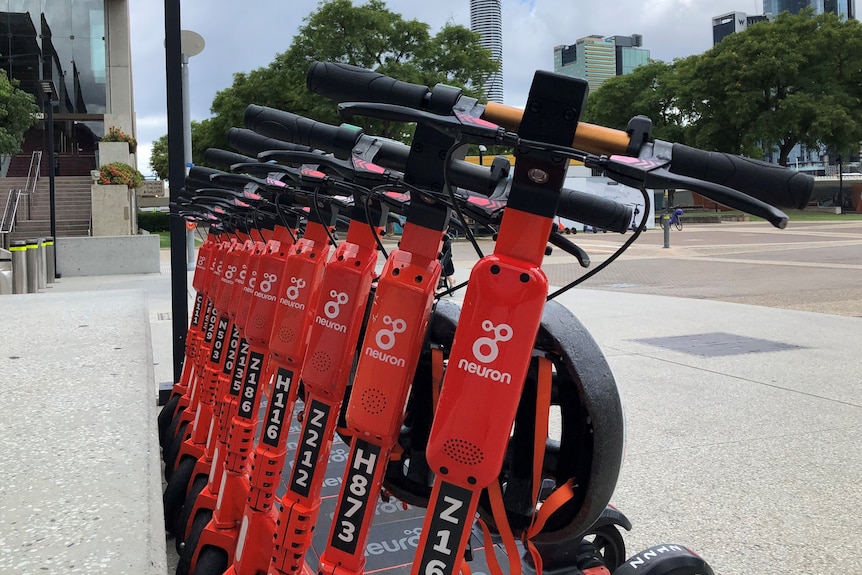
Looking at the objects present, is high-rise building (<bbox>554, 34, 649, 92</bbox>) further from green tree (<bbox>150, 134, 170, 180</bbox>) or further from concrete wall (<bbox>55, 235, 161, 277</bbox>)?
green tree (<bbox>150, 134, 170, 180</bbox>)

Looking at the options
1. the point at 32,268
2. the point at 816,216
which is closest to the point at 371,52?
the point at 32,268

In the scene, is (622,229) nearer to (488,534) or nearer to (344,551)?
(488,534)

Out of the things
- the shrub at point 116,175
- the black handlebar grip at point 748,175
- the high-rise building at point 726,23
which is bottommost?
the black handlebar grip at point 748,175

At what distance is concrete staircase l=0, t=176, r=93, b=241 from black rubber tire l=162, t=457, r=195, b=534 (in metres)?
19.9

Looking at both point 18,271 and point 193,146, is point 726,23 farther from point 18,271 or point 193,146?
point 18,271

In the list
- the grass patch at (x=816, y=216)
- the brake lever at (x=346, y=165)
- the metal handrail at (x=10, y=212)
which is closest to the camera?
the brake lever at (x=346, y=165)

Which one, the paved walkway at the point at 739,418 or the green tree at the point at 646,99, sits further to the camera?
the green tree at the point at 646,99

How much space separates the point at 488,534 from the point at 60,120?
3660 cm

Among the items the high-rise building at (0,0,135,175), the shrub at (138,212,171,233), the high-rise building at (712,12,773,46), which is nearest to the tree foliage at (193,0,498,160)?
the high-rise building at (0,0,135,175)

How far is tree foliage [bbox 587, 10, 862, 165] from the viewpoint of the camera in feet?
133

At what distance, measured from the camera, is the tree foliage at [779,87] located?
40656 mm

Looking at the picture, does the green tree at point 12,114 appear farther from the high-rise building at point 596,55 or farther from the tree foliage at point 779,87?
the tree foliage at point 779,87

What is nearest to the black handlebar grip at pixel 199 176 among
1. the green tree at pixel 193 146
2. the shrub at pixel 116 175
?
the shrub at pixel 116 175

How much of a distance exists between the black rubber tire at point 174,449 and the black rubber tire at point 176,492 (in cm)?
30
